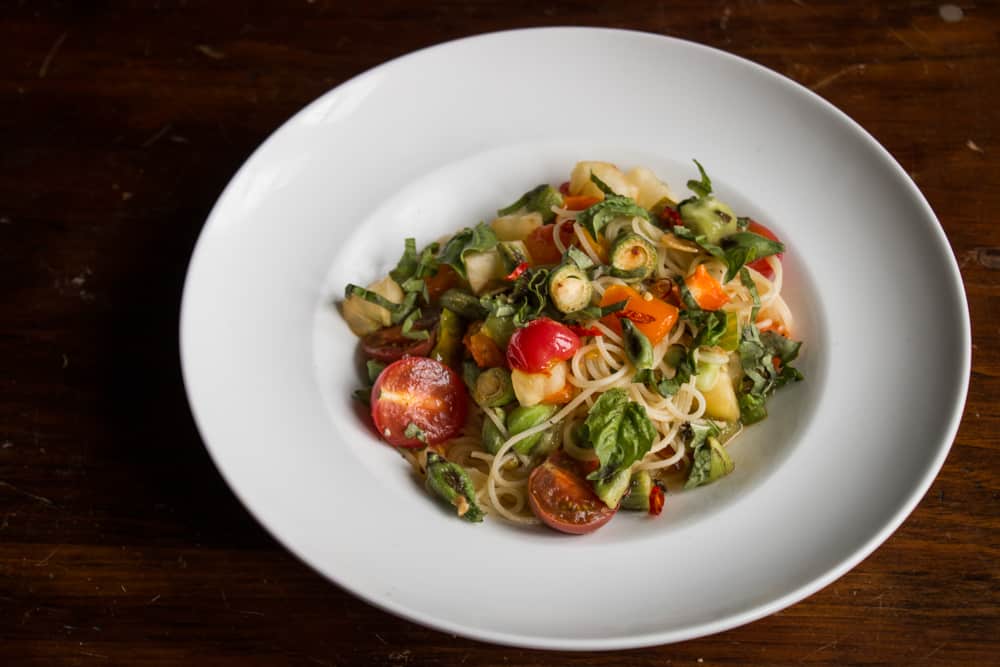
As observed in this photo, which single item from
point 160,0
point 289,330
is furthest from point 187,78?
point 289,330

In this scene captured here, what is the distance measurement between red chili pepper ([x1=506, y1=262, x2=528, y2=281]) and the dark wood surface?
1.66m

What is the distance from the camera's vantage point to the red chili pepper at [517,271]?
457 centimetres

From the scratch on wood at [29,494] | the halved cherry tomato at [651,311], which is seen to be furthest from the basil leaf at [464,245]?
the scratch on wood at [29,494]

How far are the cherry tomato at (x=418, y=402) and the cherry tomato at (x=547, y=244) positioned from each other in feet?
2.51

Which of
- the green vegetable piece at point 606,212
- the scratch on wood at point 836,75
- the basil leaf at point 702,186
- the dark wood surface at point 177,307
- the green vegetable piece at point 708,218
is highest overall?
the scratch on wood at point 836,75

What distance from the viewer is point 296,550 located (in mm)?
3582

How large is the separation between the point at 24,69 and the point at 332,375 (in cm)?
341

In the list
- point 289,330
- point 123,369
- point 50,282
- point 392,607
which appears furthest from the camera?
point 50,282

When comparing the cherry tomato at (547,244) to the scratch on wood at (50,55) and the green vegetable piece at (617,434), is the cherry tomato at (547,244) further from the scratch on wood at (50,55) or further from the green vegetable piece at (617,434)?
the scratch on wood at (50,55)

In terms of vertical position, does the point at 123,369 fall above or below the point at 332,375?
below

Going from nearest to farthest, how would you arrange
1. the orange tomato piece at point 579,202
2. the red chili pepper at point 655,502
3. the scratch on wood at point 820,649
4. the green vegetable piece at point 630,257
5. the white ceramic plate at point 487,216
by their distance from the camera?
the white ceramic plate at point 487,216 → the scratch on wood at point 820,649 → the red chili pepper at point 655,502 → the green vegetable piece at point 630,257 → the orange tomato piece at point 579,202

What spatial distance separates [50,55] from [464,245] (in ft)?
11.4

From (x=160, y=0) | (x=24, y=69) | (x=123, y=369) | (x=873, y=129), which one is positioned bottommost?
(x=123, y=369)

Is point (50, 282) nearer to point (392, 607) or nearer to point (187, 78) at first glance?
point (187, 78)
